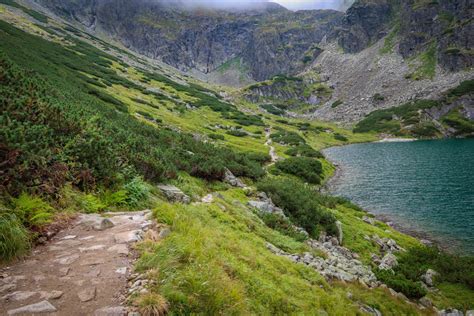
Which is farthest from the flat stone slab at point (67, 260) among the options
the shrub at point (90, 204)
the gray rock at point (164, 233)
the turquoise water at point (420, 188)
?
the turquoise water at point (420, 188)

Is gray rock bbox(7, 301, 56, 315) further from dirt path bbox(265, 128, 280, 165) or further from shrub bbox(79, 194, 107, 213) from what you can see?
dirt path bbox(265, 128, 280, 165)

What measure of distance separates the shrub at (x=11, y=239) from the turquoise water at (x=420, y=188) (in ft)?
101

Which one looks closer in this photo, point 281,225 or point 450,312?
point 450,312

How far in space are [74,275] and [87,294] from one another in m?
0.91

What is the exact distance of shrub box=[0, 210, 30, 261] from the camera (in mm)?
6950

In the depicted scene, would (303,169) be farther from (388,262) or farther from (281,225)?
(281,225)

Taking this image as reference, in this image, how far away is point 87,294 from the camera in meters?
6.00

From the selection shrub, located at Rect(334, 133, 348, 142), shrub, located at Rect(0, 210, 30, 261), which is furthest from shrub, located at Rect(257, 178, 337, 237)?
shrub, located at Rect(334, 133, 348, 142)

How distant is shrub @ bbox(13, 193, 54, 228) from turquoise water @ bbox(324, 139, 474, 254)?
30.5 meters

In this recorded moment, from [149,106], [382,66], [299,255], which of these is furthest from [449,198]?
[382,66]

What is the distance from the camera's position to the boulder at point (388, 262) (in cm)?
2005

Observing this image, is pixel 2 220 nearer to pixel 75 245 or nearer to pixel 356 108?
pixel 75 245

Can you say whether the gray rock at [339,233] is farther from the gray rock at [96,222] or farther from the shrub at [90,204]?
the gray rock at [96,222]

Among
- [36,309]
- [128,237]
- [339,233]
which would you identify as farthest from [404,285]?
[36,309]
